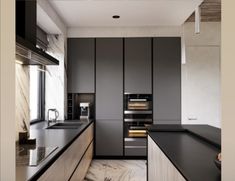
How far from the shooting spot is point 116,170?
180 inches


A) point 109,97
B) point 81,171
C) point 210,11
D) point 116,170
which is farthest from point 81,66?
point 210,11

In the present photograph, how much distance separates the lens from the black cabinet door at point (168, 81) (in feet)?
17.1

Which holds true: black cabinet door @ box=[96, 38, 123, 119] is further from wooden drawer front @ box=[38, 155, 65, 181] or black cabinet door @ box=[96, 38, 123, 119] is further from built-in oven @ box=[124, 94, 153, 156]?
wooden drawer front @ box=[38, 155, 65, 181]

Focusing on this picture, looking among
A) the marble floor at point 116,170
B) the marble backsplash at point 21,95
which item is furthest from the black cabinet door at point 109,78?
the marble backsplash at point 21,95

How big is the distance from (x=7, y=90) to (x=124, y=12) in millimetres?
3833

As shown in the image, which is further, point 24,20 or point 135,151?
point 135,151

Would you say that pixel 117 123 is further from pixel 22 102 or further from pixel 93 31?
pixel 22 102

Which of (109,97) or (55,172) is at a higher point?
(109,97)

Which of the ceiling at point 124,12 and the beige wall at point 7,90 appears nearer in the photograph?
the beige wall at point 7,90

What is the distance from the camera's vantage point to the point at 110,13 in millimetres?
4414

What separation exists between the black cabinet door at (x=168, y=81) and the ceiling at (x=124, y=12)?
0.46 metres

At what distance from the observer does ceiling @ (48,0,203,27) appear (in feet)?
12.8

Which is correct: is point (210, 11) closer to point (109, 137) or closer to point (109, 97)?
point (109, 97)

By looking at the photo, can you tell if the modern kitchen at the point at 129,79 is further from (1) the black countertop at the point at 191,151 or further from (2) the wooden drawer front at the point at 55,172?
(2) the wooden drawer front at the point at 55,172
